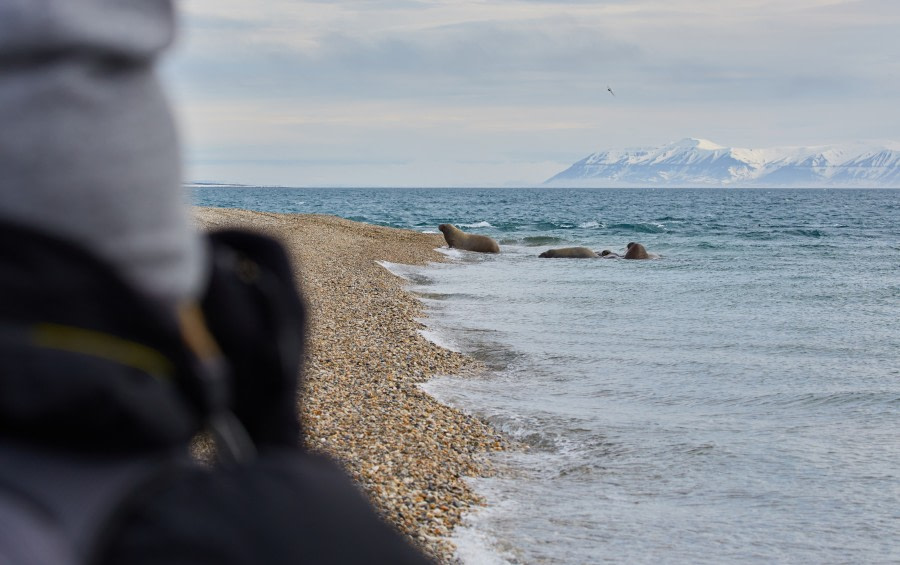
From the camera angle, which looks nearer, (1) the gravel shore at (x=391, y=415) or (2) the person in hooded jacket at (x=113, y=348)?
(2) the person in hooded jacket at (x=113, y=348)

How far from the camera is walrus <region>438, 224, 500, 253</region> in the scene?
3177 centimetres

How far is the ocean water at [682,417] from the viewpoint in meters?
5.45

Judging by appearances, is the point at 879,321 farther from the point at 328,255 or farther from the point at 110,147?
the point at 110,147

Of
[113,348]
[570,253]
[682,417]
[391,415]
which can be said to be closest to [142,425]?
[113,348]

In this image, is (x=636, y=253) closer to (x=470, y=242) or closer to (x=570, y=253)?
(x=570, y=253)

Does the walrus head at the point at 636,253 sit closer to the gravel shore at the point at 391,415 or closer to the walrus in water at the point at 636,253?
the walrus in water at the point at 636,253

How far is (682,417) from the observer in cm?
823

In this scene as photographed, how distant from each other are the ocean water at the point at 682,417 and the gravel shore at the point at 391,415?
0.24 meters

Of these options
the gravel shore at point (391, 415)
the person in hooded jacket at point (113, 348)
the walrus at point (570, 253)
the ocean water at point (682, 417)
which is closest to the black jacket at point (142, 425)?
the person in hooded jacket at point (113, 348)

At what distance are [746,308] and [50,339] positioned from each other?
16.6 meters

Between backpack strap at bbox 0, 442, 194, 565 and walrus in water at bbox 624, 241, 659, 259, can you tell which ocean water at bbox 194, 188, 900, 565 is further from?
walrus in water at bbox 624, 241, 659, 259

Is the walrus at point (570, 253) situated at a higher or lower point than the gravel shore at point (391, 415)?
higher

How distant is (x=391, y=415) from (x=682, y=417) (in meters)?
2.76

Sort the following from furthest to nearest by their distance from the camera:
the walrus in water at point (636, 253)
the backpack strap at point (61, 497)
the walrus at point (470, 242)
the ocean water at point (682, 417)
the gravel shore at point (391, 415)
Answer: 1. the walrus at point (470, 242)
2. the walrus in water at point (636, 253)
3. the gravel shore at point (391, 415)
4. the ocean water at point (682, 417)
5. the backpack strap at point (61, 497)
